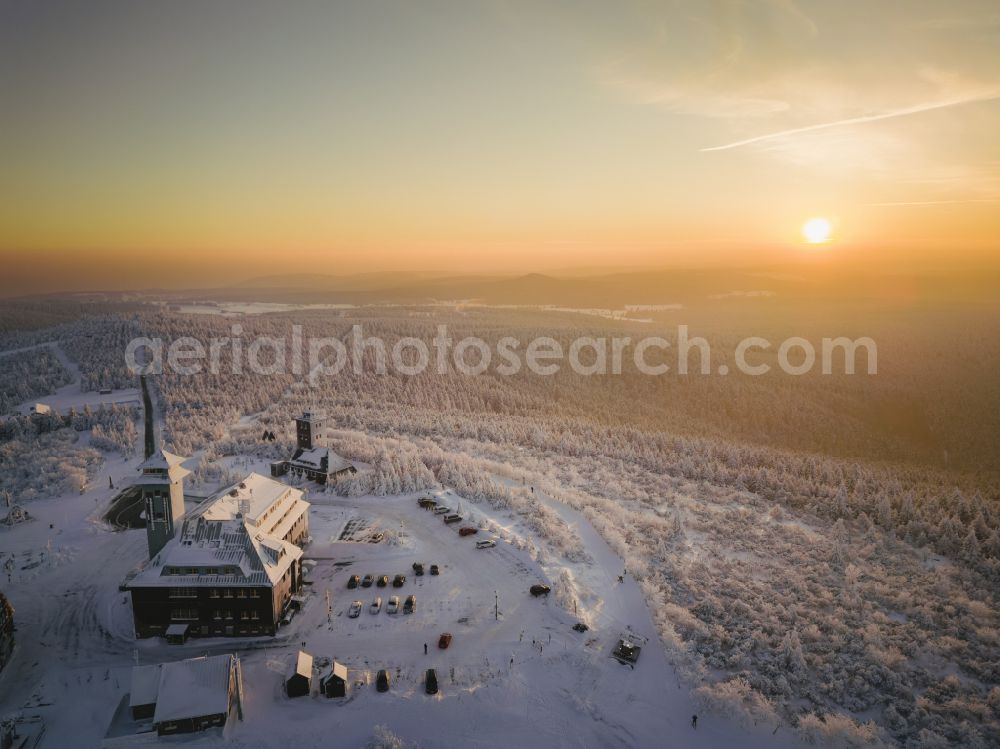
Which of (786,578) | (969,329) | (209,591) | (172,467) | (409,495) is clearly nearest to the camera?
(209,591)

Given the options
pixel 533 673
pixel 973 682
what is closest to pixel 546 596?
pixel 533 673

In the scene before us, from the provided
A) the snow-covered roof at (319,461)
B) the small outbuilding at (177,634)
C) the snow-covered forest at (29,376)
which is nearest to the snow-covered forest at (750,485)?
the snow-covered roof at (319,461)

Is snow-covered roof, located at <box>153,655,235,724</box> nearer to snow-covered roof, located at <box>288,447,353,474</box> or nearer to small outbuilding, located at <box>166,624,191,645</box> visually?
small outbuilding, located at <box>166,624,191,645</box>

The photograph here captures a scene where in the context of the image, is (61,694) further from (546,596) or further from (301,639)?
(546,596)

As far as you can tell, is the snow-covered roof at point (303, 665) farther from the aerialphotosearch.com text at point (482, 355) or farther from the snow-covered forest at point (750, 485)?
the aerialphotosearch.com text at point (482, 355)

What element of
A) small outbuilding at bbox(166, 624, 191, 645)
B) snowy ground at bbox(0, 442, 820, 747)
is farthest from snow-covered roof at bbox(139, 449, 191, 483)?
small outbuilding at bbox(166, 624, 191, 645)
